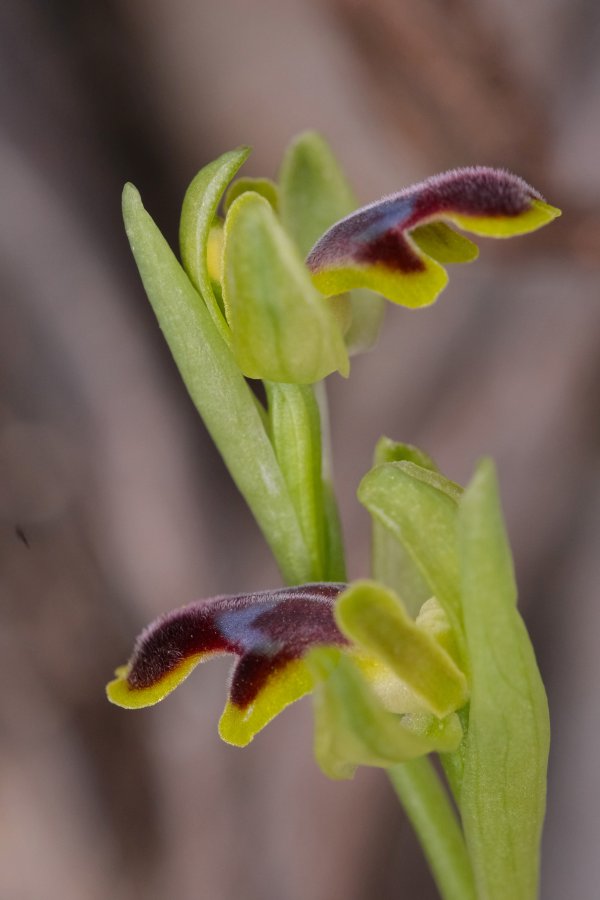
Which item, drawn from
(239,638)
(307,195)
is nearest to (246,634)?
(239,638)

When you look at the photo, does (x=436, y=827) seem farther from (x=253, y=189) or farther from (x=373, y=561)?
(x=253, y=189)

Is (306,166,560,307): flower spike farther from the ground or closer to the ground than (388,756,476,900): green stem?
farther from the ground

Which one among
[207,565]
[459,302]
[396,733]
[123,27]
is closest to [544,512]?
[459,302]

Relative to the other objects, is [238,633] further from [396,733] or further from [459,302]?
[459,302]

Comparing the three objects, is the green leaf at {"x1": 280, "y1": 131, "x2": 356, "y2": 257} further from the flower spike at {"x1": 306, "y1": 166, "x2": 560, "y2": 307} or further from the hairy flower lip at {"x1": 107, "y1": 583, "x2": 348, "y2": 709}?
the hairy flower lip at {"x1": 107, "y1": 583, "x2": 348, "y2": 709}

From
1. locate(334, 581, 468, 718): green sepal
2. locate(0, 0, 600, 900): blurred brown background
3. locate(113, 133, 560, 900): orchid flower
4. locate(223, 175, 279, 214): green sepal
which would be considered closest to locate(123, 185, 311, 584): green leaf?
locate(113, 133, 560, 900): orchid flower

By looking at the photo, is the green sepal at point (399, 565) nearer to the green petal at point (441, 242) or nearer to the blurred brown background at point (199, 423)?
the green petal at point (441, 242)
